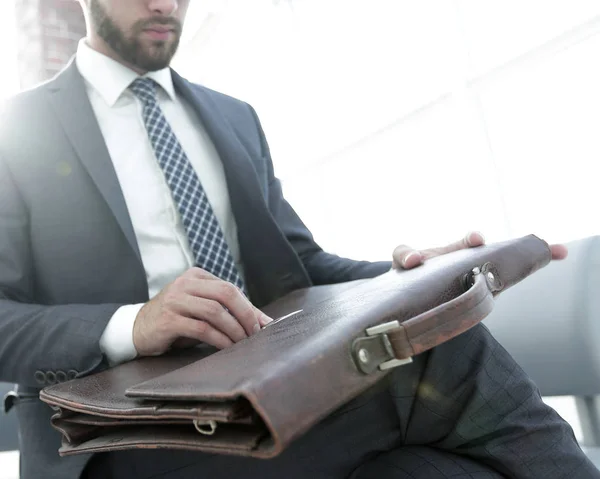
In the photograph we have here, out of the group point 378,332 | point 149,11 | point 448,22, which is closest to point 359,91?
point 448,22

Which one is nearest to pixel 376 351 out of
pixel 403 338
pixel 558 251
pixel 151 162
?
pixel 403 338

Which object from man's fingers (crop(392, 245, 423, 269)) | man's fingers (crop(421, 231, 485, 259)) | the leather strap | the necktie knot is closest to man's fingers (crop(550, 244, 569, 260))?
man's fingers (crop(421, 231, 485, 259))

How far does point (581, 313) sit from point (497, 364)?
1.55 ft

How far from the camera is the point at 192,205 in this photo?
0.96 metres

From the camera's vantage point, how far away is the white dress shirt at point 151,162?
0.94 metres

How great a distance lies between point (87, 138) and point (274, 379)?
745mm

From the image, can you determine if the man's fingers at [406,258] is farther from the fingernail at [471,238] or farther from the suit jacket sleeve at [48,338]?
the suit jacket sleeve at [48,338]

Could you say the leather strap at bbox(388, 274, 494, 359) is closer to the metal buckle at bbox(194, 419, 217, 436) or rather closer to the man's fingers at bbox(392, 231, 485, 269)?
the metal buckle at bbox(194, 419, 217, 436)

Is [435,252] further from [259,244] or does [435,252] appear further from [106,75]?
[106,75]

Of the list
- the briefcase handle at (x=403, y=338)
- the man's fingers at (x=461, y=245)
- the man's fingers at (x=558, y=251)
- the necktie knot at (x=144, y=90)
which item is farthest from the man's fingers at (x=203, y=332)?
the necktie knot at (x=144, y=90)

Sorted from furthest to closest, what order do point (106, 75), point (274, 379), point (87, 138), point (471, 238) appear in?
point (106, 75) < point (87, 138) < point (471, 238) < point (274, 379)

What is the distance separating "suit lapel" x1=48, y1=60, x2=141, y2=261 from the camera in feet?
2.85

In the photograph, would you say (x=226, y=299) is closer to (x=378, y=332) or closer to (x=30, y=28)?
(x=378, y=332)

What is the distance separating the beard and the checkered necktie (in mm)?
171
